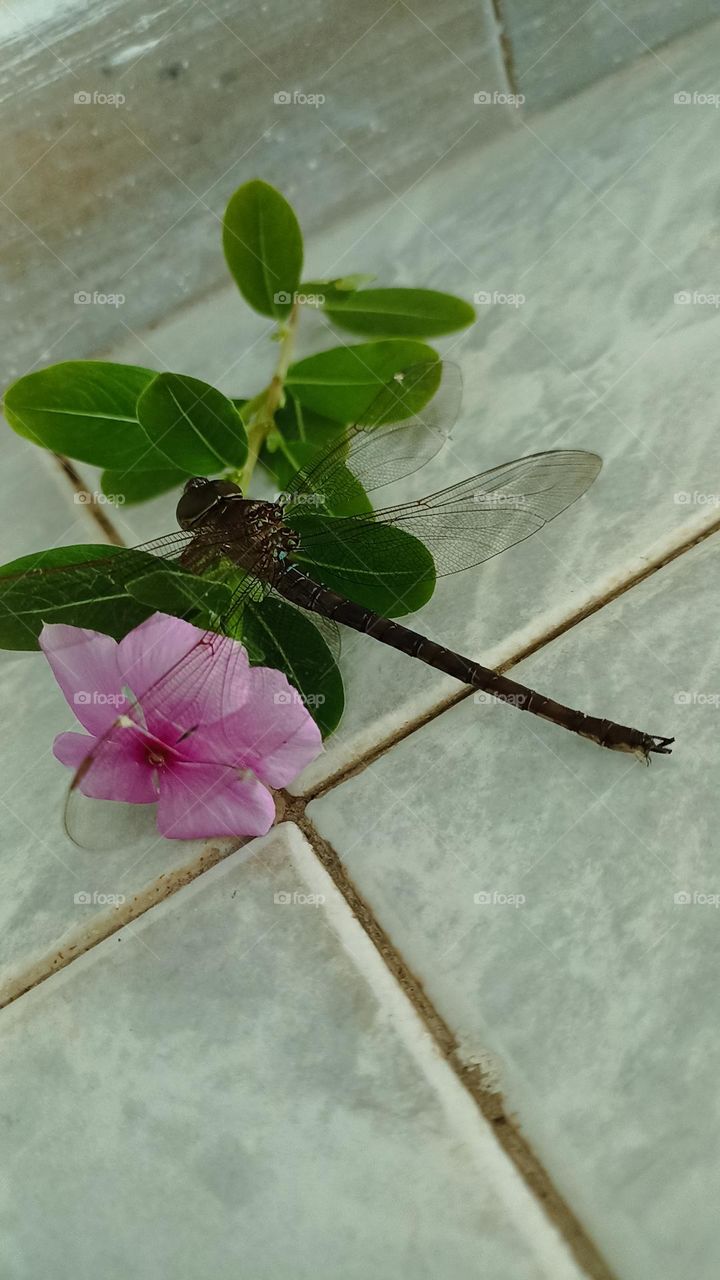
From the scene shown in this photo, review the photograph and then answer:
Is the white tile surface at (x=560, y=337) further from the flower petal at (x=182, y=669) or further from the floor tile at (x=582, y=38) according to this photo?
the flower petal at (x=182, y=669)

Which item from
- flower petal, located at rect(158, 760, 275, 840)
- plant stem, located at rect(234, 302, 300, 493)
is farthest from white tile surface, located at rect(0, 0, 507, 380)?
flower petal, located at rect(158, 760, 275, 840)

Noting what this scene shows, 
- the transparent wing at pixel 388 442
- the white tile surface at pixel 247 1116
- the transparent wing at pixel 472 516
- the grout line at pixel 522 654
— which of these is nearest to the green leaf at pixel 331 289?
the transparent wing at pixel 388 442

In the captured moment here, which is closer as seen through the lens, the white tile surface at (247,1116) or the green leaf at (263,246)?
the white tile surface at (247,1116)

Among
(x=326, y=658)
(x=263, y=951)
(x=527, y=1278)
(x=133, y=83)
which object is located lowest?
(x=527, y=1278)

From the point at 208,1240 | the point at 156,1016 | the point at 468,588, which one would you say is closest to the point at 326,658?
the point at 468,588

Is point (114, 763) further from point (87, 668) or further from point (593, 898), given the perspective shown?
point (593, 898)

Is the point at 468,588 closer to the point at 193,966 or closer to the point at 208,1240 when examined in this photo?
the point at 193,966
